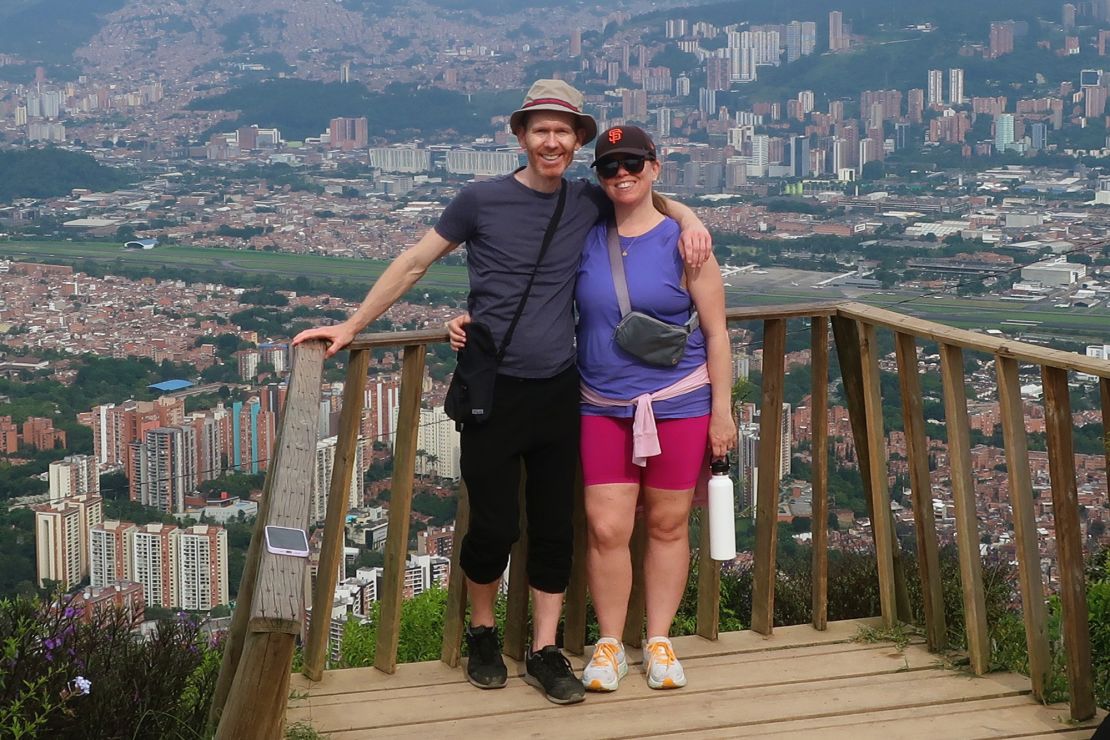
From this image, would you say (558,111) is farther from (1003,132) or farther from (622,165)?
(1003,132)

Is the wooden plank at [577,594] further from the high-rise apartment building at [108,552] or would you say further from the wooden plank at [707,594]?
the high-rise apartment building at [108,552]

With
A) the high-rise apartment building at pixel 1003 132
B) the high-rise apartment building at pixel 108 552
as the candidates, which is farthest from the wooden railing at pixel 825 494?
the high-rise apartment building at pixel 1003 132

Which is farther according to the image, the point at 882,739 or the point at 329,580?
the point at 329,580

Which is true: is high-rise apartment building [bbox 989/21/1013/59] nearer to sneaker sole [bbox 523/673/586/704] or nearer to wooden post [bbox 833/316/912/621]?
wooden post [bbox 833/316/912/621]

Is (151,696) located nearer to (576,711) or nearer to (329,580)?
(329,580)

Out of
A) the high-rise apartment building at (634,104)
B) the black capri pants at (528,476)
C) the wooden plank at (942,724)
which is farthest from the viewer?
the high-rise apartment building at (634,104)

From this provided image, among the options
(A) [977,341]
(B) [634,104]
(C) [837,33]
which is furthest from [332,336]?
(C) [837,33]

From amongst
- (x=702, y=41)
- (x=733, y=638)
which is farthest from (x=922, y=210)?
(x=733, y=638)
